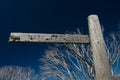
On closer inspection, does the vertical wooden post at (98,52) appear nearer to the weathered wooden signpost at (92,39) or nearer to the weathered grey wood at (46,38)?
the weathered wooden signpost at (92,39)

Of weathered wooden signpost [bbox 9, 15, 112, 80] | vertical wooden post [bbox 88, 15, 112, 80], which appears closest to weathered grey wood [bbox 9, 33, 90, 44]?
weathered wooden signpost [bbox 9, 15, 112, 80]

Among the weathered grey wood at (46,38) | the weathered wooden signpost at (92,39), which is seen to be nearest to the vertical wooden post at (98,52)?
the weathered wooden signpost at (92,39)

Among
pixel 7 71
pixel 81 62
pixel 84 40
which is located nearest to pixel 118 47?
pixel 81 62

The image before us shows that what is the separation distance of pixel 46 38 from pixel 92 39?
0.83 m

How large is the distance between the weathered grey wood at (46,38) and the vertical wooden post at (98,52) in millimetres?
182

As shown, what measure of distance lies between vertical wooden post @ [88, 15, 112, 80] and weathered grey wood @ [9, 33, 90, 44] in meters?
0.18

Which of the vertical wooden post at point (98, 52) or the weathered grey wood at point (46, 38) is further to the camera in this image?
the weathered grey wood at point (46, 38)

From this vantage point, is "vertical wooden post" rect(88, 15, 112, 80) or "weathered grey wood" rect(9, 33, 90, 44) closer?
"vertical wooden post" rect(88, 15, 112, 80)

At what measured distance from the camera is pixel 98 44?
314 cm

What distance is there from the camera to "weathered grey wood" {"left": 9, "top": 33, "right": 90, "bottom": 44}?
Result: 3212 millimetres

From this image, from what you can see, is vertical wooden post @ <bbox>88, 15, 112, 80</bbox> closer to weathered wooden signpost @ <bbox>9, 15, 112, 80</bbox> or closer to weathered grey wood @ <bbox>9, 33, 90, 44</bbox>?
weathered wooden signpost @ <bbox>9, 15, 112, 80</bbox>

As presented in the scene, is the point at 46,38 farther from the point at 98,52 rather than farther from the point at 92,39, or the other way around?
the point at 98,52

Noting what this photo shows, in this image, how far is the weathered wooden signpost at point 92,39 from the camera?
9.71 feet

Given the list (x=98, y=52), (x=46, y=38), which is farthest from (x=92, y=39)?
(x=46, y=38)
